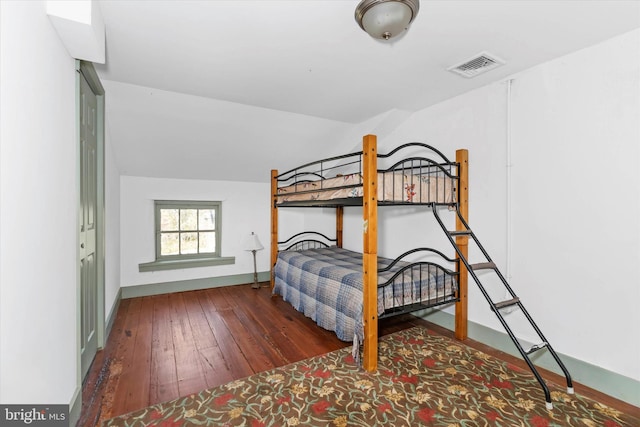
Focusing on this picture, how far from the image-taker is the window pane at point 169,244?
4199 mm

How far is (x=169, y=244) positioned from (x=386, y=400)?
3657 mm

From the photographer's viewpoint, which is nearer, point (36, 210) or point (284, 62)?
point (36, 210)

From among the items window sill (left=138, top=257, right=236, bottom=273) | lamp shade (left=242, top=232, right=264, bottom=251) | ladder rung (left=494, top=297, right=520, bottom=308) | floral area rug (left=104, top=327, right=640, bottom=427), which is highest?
lamp shade (left=242, top=232, right=264, bottom=251)

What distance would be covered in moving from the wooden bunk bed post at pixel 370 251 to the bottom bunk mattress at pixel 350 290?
134 millimetres

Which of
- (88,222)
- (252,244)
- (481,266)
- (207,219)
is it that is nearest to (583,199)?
(481,266)

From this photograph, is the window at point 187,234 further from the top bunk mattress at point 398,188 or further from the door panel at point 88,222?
the top bunk mattress at point 398,188

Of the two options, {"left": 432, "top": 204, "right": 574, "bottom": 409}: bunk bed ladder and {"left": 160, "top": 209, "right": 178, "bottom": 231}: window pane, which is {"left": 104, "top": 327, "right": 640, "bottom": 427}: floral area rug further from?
{"left": 160, "top": 209, "right": 178, "bottom": 231}: window pane

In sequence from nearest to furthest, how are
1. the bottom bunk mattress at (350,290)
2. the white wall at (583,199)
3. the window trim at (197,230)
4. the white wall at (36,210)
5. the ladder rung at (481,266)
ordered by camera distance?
the white wall at (36,210) → the white wall at (583,199) → the ladder rung at (481,266) → the bottom bunk mattress at (350,290) → the window trim at (197,230)

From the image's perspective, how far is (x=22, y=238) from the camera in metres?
1.06

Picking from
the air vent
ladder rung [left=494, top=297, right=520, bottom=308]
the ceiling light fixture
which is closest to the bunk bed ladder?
ladder rung [left=494, top=297, right=520, bottom=308]

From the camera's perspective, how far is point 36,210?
118 cm

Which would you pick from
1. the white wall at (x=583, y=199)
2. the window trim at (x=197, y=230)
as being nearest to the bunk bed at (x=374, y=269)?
the white wall at (x=583, y=199)

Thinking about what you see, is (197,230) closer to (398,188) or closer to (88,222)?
(88,222)

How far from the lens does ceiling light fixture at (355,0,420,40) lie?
1427mm
